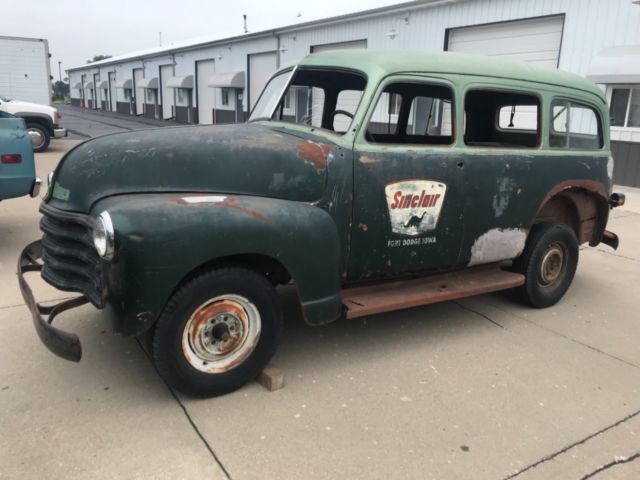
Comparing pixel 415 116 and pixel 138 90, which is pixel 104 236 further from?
pixel 138 90

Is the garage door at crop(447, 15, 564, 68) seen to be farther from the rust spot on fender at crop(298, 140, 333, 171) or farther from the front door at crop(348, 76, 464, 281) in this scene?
the rust spot on fender at crop(298, 140, 333, 171)

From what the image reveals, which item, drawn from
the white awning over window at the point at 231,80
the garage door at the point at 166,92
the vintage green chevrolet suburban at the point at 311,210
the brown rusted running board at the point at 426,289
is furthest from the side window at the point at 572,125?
the garage door at the point at 166,92

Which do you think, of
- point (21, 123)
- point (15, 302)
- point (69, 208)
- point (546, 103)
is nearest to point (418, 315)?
point (546, 103)

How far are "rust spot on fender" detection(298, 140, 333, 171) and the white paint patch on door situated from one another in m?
1.54

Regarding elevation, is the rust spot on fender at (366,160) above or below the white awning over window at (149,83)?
below

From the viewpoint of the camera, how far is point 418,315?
4609 mm

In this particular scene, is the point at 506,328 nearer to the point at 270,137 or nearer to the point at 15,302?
the point at 270,137

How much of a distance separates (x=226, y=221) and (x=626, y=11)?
1141cm

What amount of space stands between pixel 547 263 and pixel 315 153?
2.74 meters

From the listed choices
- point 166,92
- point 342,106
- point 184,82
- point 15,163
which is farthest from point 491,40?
point 166,92

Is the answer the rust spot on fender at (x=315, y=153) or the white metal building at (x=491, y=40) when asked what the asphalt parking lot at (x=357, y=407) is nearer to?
the rust spot on fender at (x=315, y=153)

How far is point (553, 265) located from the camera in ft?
16.3

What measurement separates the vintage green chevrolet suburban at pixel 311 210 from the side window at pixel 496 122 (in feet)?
0.18

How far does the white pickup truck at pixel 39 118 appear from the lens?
15273 mm
